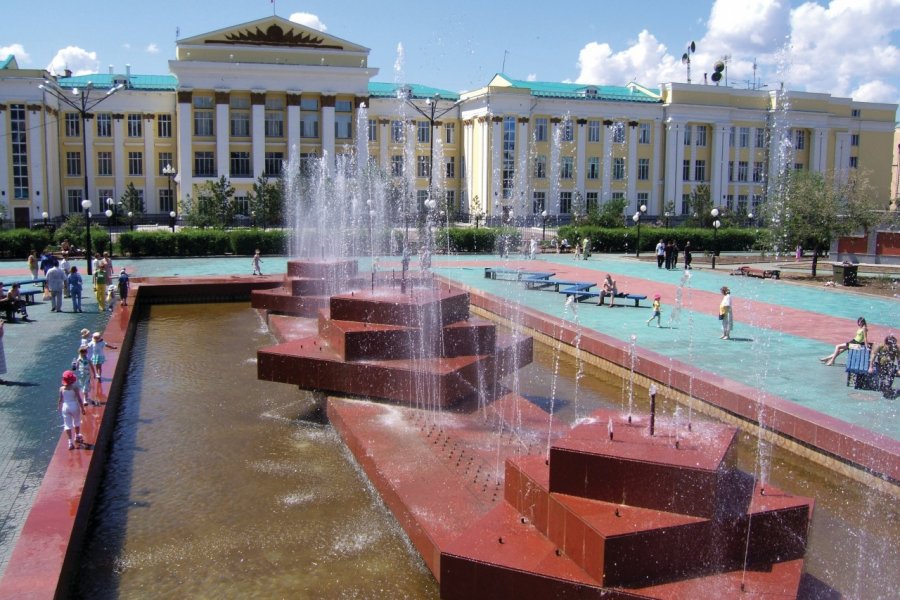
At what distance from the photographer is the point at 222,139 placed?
46344mm

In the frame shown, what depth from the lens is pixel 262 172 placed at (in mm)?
46344

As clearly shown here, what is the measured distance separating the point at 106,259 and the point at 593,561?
17019mm

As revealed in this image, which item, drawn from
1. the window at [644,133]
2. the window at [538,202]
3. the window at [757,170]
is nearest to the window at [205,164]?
the window at [538,202]

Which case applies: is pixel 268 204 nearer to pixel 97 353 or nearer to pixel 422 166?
pixel 422 166

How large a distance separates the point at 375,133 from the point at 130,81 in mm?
15239

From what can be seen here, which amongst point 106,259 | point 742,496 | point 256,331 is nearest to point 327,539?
point 742,496

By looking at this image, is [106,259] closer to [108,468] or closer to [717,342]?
[108,468]

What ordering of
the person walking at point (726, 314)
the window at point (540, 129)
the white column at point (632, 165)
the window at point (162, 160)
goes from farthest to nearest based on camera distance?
1. the white column at point (632, 165)
2. the window at point (540, 129)
3. the window at point (162, 160)
4. the person walking at point (726, 314)

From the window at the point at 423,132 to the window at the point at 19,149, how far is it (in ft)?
71.9

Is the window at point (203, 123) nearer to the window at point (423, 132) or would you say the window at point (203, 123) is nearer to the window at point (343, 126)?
the window at point (343, 126)

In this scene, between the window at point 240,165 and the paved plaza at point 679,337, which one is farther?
the window at point 240,165

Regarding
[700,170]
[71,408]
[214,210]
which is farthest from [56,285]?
[700,170]

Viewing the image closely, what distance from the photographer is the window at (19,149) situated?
4338 cm

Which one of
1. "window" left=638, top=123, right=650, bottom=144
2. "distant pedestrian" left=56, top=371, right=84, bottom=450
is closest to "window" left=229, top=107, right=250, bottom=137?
"window" left=638, top=123, right=650, bottom=144
